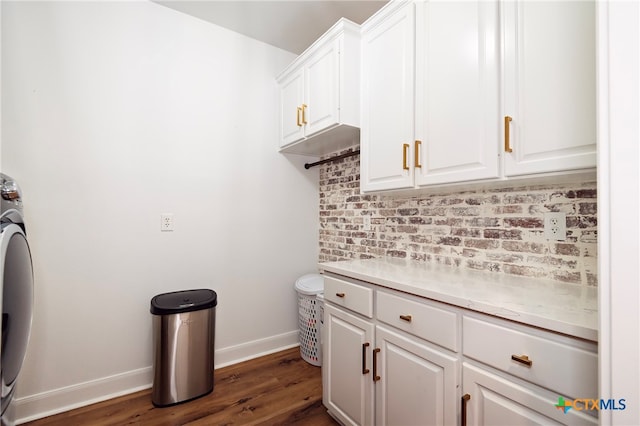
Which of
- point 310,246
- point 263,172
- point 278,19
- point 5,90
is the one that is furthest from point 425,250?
point 5,90

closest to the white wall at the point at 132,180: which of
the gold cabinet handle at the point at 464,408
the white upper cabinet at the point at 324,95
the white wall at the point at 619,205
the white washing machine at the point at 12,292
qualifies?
the white upper cabinet at the point at 324,95

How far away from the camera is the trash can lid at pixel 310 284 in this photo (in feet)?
7.93

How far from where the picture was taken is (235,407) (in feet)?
6.13

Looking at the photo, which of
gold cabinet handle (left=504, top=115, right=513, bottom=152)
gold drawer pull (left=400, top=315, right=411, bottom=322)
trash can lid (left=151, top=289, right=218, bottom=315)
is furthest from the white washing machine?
gold cabinet handle (left=504, top=115, right=513, bottom=152)

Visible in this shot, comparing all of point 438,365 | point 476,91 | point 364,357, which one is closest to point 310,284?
point 364,357

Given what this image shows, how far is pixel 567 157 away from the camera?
1.09m

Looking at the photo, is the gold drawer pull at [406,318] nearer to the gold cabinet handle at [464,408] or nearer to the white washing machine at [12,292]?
the gold cabinet handle at [464,408]

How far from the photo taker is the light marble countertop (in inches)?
34.2

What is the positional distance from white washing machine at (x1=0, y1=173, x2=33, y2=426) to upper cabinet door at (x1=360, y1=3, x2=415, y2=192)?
5.57 feet

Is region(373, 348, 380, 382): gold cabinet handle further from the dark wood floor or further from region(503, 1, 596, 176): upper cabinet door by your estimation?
region(503, 1, 596, 176): upper cabinet door

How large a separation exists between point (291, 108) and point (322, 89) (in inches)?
18.2

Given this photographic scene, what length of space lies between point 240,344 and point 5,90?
226 cm

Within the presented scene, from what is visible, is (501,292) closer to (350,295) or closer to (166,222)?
(350,295)

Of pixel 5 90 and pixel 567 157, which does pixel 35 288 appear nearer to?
pixel 5 90
